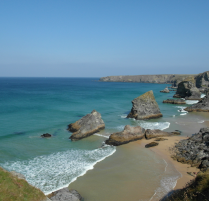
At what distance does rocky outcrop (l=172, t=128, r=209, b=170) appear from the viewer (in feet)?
60.8

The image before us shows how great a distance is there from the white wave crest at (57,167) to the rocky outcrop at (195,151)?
7.43 m

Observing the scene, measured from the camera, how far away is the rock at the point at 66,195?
13156mm

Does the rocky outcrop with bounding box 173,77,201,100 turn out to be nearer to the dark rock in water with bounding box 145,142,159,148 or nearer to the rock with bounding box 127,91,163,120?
the rock with bounding box 127,91,163,120

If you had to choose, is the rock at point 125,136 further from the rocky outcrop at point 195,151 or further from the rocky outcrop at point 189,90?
the rocky outcrop at point 189,90

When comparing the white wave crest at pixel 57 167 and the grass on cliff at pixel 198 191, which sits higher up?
the grass on cliff at pixel 198 191

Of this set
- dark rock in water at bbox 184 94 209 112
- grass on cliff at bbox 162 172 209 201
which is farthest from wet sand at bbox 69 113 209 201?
dark rock in water at bbox 184 94 209 112

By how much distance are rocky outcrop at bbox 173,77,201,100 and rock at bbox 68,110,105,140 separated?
2073 inches

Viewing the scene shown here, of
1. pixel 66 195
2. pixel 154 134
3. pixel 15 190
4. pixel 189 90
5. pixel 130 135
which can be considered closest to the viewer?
pixel 15 190

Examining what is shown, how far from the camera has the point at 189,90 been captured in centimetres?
7406

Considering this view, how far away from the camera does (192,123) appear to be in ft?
117

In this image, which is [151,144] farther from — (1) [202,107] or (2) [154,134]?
(1) [202,107]

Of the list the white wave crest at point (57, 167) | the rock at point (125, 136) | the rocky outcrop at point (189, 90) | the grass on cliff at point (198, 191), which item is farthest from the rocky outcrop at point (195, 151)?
the rocky outcrop at point (189, 90)

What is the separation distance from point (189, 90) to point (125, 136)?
2272 inches

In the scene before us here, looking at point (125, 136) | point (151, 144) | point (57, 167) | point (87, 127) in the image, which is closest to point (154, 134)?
point (151, 144)
